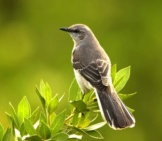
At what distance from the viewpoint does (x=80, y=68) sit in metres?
5.78

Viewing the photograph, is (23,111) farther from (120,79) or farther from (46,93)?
(120,79)

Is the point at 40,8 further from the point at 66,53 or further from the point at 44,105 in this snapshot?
the point at 44,105

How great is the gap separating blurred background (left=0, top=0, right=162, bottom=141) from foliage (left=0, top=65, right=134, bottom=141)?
18.7ft

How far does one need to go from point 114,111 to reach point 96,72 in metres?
0.90

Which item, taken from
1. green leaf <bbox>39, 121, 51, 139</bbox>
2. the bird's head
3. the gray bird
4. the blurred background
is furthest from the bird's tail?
the blurred background

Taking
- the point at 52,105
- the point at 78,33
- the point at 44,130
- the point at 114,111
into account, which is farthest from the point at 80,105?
the point at 78,33

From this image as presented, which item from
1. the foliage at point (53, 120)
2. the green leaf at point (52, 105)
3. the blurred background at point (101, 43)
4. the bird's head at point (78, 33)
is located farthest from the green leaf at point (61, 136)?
the blurred background at point (101, 43)

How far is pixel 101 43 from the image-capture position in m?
10.5

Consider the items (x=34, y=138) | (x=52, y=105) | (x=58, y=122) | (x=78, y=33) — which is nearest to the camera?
(x=34, y=138)

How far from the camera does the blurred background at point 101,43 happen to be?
1023 centimetres

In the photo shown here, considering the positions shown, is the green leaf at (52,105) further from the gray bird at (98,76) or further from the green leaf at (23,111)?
the gray bird at (98,76)

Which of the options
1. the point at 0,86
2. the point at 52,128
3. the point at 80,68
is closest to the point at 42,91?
the point at 52,128

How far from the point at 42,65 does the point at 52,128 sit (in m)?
6.93

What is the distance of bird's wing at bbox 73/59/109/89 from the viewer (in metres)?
5.26
